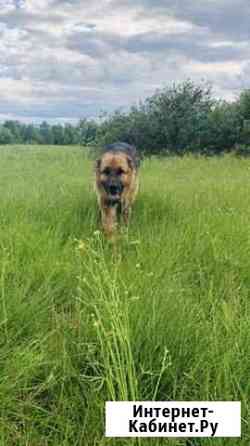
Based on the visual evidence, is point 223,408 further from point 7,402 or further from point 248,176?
point 248,176

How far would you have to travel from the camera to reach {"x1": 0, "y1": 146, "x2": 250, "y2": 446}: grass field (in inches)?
74.7

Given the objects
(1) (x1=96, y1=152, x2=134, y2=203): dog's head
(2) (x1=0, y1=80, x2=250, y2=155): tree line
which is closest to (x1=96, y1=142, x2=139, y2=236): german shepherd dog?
(1) (x1=96, y1=152, x2=134, y2=203): dog's head

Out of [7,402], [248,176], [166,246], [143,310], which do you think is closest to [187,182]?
[248,176]

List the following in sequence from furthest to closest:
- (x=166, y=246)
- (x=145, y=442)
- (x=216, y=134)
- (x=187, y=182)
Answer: (x=216, y=134)
(x=187, y=182)
(x=166, y=246)
(x=145, y=442)

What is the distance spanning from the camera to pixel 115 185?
5.12m

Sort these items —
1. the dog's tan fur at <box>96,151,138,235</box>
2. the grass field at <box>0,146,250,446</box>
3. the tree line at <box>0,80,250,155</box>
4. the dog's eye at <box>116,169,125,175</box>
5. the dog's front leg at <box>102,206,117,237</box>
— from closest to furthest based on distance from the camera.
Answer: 1. the grass field at <box>0,146,250,446</box>
2. the dog's front leg at <box>102,206,117,237</box>
3. the dog's tan fur at <box>96,151,138,235</box>
4. the dog's eye at <box>116,169,125,175</box>
5. the tree line at <box>0,80,250,155</box>

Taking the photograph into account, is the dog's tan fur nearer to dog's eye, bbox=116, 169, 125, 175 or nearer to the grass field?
dog's eye, bbox=116, 169, 125, 175

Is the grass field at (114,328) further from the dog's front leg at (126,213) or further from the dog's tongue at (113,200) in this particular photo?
the dog's tongue at (113,200)

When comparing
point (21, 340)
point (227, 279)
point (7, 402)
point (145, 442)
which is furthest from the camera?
point (227, 279)

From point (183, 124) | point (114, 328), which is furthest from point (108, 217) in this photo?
point (183, 124)

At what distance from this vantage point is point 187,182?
822 centimetres

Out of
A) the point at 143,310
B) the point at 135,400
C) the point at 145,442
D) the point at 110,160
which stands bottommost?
the point at 145,442

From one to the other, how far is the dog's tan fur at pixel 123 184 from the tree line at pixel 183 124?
34.7 ft

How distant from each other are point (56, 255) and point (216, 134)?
1366 cm
